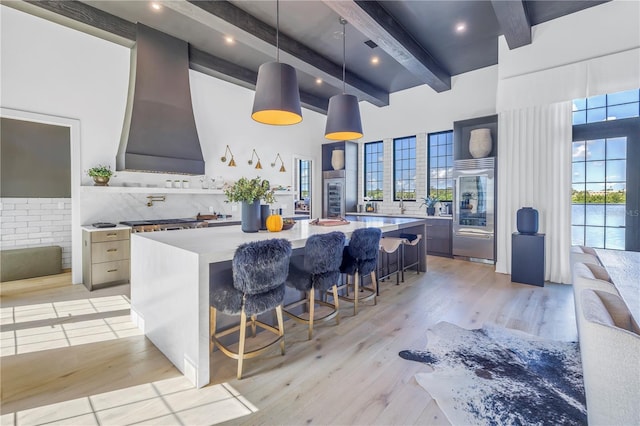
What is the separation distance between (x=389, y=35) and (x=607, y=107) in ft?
10.8

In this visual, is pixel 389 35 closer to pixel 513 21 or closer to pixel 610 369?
pixel 513 21

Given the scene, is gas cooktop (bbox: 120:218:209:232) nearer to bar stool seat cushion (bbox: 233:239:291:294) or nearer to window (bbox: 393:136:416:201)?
bar stool seat cushion (bbox: 233:239:291:294)

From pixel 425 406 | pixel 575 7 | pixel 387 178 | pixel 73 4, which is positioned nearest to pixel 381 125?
pixel 387 178

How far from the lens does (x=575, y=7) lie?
3830 mm

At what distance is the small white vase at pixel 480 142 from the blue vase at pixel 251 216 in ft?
14.6

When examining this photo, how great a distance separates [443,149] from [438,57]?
1.96 m

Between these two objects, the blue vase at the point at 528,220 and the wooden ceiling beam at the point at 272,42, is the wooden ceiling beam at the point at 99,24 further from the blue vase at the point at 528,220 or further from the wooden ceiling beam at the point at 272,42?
the blue vase at the point at 528,220

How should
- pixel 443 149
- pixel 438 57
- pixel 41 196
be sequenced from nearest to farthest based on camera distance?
pixel 41 196
pixel 438 57
pixel 443 149

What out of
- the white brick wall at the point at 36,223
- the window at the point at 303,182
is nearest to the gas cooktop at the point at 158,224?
the white brick wall at the point at 36,223

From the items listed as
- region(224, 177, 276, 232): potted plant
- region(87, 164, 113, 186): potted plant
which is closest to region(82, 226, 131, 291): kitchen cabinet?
region(87, 164, 113, 186): potted plant

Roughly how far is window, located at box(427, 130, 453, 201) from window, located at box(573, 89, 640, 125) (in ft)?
7.23

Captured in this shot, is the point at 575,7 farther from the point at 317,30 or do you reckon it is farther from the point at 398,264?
the point at 398,264

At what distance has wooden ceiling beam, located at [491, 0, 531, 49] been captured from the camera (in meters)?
3.43

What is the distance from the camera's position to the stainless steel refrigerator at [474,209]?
511 cm
